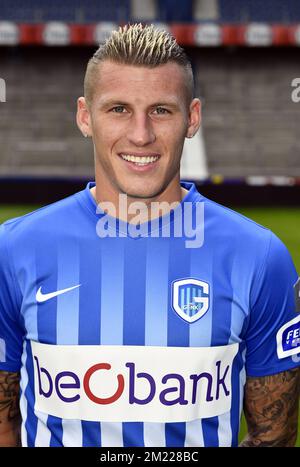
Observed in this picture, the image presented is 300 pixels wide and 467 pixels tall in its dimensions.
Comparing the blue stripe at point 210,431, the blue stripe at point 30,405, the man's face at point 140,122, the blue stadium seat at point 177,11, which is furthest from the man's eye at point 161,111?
the blue stadium seat at point 177,11

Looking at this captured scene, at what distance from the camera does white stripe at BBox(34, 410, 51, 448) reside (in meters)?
1.77

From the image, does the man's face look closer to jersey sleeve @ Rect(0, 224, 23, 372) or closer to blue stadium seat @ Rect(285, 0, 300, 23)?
jersey sleeve @ Rect(0, 224, 23, 372)

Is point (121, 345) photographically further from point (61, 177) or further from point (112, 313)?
point (61, 177)

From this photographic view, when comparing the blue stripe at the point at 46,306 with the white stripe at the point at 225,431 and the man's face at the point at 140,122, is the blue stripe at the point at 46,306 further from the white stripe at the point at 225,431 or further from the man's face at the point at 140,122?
the white stripe at the point at 225,431

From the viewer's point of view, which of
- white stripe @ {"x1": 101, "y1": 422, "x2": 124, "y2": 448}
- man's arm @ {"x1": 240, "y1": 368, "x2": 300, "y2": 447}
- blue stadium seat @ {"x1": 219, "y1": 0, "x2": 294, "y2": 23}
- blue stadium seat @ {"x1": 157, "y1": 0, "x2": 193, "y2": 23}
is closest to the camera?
white stripe @ {"x1": 101, "y1": 422, "x2": 124, "y2": 448}

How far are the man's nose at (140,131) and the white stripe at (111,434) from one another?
2.35 feet

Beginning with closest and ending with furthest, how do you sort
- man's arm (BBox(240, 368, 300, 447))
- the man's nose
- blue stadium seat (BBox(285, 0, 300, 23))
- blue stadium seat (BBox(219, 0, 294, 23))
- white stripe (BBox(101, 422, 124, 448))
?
the man's nose → white stripe (BBox(101, 422, 124, 448)) → man's arm (BBox(240, 368, 300, 447)) → blue stadium seat (BBox(285, 0, 300, 23)) → blue stadium seat (BBox(219, 0, 294, 23))

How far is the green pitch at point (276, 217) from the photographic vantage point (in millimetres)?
11430

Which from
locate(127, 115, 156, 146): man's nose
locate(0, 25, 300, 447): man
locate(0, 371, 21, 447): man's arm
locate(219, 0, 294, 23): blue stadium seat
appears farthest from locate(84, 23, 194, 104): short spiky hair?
locate(219, 0, 294, 23): blue stadium seat

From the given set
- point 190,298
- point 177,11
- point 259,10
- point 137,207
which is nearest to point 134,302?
point 190,298

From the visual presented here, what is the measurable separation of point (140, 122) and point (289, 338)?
712mm

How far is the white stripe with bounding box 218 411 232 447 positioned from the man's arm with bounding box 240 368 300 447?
0.18 ft

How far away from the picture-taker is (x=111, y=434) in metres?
1.74
